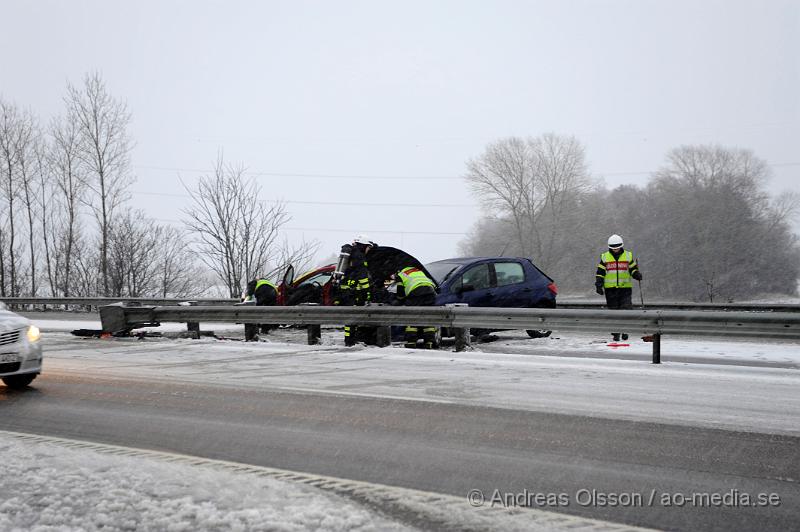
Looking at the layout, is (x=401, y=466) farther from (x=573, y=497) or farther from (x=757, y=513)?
(x=757, y=513)

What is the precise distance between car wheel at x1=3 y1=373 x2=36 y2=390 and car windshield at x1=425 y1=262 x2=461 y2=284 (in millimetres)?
7055

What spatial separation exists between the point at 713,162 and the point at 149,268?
3656cm

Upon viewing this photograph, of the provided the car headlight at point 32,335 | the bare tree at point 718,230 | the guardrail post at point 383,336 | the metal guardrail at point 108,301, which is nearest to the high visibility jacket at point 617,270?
the guardrail post at point 383,336

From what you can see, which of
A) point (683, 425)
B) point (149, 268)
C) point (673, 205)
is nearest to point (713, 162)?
point (673, 205)

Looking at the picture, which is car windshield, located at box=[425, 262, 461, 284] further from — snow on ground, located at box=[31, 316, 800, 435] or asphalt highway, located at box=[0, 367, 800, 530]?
asphalt highway, located at box=[0, 367, 800, 530]

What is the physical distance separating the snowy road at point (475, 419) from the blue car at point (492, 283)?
2.31m

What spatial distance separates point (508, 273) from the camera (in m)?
14.4

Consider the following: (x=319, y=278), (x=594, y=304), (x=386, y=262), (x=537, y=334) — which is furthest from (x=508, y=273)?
(x=594, y=304)

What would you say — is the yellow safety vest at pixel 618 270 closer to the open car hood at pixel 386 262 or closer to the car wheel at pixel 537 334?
the car wheel at pixel 537 334

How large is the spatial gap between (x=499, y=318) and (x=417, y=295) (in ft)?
4.91

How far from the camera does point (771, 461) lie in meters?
4.96

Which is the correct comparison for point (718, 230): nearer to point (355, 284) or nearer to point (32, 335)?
point (355, 284)

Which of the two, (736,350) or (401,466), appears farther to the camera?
(736,350)

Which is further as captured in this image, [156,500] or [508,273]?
[508,273]
